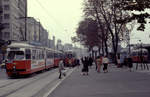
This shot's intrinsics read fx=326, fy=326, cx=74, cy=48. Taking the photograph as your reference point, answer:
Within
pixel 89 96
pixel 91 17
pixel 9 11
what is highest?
pixel 9 11

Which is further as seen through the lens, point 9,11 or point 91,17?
point 9,11

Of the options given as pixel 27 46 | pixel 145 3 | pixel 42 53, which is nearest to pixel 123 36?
pixel 42 53

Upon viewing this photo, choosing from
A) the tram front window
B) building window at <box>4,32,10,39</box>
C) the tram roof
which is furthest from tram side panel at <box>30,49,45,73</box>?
building window at <box>4,32,10,39</box>

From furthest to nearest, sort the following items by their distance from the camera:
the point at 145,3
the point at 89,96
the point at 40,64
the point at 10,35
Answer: the point at 10,35
the point at 40,64
the point at 145,3
the point at 89,96

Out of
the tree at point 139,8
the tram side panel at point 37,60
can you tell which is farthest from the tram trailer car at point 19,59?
the tree at point 139,8

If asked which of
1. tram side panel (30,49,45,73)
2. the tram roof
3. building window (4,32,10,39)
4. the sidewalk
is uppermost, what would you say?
building window (4,32,10,39)

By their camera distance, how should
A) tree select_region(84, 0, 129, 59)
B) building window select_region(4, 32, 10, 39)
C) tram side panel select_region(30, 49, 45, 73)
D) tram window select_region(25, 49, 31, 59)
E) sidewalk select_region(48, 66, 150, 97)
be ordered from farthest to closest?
building window select_region(4, 32, 10, 39) < tree select_region(84, 0, 129, 59) < tram side panel select_region(30, 49, 45, 73) < tram window select_region(25, 49, 31, 59) < sidewalk select_region(48, 66, 150, 97)

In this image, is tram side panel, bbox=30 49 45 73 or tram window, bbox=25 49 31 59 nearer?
tram window, bbox=25 49 31 59

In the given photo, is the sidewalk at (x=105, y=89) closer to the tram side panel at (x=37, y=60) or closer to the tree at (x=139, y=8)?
the tree at (x=139, y=8)

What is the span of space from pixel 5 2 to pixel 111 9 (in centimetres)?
5950

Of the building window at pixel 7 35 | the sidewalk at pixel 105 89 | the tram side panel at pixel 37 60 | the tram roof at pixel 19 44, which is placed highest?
the building window at pixel 7 35

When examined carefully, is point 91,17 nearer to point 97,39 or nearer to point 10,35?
point 97,39

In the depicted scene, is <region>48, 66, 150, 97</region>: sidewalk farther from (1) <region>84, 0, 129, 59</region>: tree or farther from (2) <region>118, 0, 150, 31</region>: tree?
(1) <region>84, 0, 129, 59</region>: tree

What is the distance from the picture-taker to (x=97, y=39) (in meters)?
67.1
